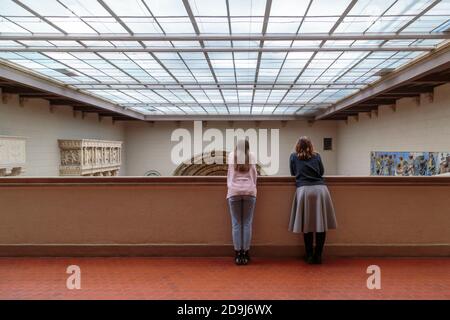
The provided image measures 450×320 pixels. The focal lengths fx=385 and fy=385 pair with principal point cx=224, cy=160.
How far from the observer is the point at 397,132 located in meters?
16.4

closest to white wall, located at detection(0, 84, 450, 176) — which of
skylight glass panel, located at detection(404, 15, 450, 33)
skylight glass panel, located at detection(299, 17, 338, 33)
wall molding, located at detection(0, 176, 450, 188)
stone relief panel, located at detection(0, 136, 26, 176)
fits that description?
stone relief panel, located at detection(0, 136, 26, 176)

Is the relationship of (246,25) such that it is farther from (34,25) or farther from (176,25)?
(34,25)

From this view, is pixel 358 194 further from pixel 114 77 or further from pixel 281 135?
pixel 281 135

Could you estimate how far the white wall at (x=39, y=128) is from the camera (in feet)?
45.4

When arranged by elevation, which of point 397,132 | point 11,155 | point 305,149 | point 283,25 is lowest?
point 305,149

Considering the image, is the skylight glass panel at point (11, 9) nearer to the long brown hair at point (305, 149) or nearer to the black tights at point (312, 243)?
the long brown hair at point (305, 149)

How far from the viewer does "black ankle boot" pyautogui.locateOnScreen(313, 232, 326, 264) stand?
14.7 feet

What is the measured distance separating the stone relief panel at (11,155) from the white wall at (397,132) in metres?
13.2

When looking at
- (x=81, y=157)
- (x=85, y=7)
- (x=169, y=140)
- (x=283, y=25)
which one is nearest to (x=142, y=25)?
(x=85, y=7)

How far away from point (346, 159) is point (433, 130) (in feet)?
35.6

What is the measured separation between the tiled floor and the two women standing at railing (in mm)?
281

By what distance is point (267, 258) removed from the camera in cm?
480

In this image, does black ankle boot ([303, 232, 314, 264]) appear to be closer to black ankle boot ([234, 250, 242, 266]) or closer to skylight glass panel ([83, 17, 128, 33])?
black ankle boot ([234, 250, 242, 266])

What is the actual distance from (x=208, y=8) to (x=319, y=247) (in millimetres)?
5239
